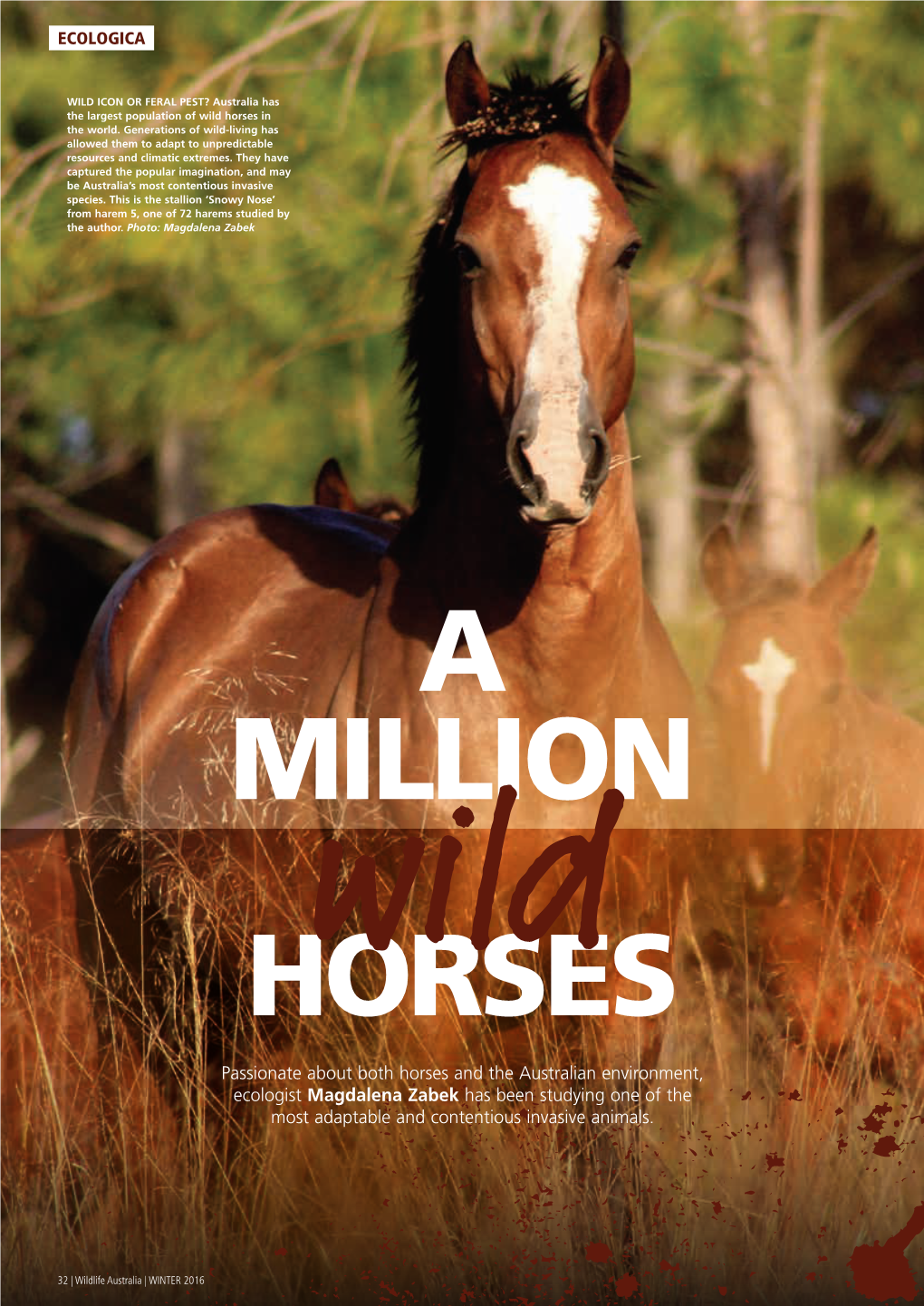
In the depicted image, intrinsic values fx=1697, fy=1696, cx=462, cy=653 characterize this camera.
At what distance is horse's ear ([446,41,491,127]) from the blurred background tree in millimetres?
2180

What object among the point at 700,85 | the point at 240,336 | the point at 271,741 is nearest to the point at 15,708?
the point at 240,336

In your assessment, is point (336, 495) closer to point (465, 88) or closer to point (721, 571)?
point (721, 571)

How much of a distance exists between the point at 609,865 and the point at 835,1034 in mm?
673

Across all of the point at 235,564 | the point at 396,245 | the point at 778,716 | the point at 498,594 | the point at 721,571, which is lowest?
the point at 778,716

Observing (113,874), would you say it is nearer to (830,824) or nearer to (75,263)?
(830,824)

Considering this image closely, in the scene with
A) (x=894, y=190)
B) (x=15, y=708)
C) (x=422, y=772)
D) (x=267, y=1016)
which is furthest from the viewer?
(x=15, y=708)

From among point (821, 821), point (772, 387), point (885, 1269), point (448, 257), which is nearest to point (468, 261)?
point (448, 257)

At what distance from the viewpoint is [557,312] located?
3.26 meters

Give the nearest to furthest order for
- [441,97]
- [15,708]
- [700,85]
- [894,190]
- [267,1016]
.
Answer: [267,1016]
[700,85]
[441,97]
[894,190]
[15,708]

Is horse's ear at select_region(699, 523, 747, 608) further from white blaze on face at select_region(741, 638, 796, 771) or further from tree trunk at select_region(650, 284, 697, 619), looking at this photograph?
tree trunk at select_region(650, 284, 697, 619)

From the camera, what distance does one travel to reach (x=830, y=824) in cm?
366

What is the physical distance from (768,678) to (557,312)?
91cm

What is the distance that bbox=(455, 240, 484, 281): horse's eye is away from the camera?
3.40 m

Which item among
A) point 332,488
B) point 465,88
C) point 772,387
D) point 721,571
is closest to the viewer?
point 465,88
